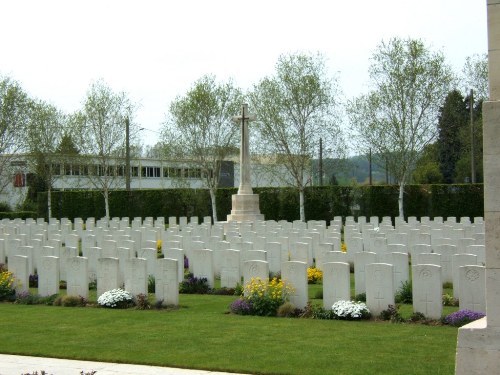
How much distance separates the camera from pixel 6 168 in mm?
38125

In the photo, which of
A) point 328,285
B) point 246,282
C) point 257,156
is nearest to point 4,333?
point 246,282

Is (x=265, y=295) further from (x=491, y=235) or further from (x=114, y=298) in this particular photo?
(x=491, y=235)

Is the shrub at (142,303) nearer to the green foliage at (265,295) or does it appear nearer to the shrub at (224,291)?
the green foliage at (265,295)

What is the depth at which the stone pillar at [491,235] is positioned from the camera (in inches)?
249

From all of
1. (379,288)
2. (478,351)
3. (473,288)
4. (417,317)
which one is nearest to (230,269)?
(379,288)

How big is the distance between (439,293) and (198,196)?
30235 millimetres

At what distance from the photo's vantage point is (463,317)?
988cm

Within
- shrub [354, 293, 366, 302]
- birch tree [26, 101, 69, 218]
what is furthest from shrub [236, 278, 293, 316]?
birch tree [26, 101, 69, 218]

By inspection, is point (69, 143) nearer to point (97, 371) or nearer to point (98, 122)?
point (98, 122)

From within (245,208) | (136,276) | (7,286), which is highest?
(245,208)

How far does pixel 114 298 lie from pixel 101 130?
2851cm

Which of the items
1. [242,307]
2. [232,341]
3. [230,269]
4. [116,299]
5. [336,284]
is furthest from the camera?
[230,269]

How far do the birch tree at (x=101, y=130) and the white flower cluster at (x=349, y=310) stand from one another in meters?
29.6

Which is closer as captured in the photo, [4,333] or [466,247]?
[4,333]
